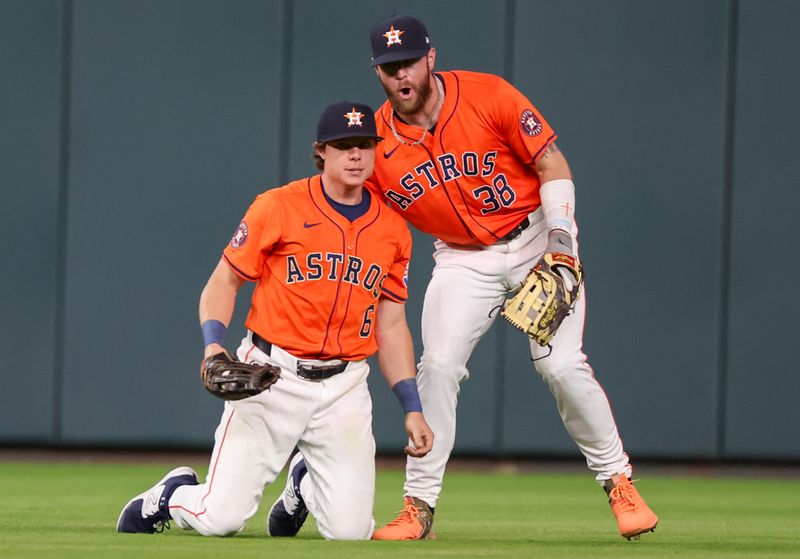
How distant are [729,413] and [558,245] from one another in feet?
12.7

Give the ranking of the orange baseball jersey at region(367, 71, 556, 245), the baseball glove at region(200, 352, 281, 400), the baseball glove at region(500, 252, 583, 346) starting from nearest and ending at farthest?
the baseball glove at region(200, 352, 281, 400) < the baseball glove at region(500, 252, 583, 346) < the orange baseball jersey at region(367, 71, 556, 245)

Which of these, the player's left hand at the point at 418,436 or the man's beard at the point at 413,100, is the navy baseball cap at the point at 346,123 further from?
the player's left hand at the point at 418,436

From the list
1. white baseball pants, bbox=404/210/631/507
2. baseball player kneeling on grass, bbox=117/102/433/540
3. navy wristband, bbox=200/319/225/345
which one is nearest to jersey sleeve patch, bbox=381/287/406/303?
baseball player kneeling on grass, bbox=117/102/433/540

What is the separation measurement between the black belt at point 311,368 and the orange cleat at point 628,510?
1.07 metres

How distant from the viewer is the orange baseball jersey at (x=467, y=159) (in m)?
4.56

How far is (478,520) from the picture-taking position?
5.38 meters

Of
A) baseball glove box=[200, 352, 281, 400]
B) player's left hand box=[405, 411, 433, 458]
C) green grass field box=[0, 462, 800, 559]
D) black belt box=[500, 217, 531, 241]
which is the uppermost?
black belt box=[500, 217, 531, 241]

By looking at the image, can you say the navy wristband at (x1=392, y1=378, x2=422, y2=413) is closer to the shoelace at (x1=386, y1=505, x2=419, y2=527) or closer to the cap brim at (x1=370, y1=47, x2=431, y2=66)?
the shoelace at (x1=386, y1=505, x2=419, y2=527)

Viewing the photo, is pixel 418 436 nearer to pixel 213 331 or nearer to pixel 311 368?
pixel 311 368

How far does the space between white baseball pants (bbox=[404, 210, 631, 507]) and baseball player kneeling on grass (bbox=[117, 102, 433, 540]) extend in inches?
9.2

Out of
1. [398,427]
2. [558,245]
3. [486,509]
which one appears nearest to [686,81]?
[398,427]

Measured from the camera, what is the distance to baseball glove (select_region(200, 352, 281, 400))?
3.85m

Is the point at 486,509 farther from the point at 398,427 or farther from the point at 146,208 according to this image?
the point at 146,208

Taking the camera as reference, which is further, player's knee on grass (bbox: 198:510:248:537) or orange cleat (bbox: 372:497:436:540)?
orange cleat (bbox: 372:497:436:540)
